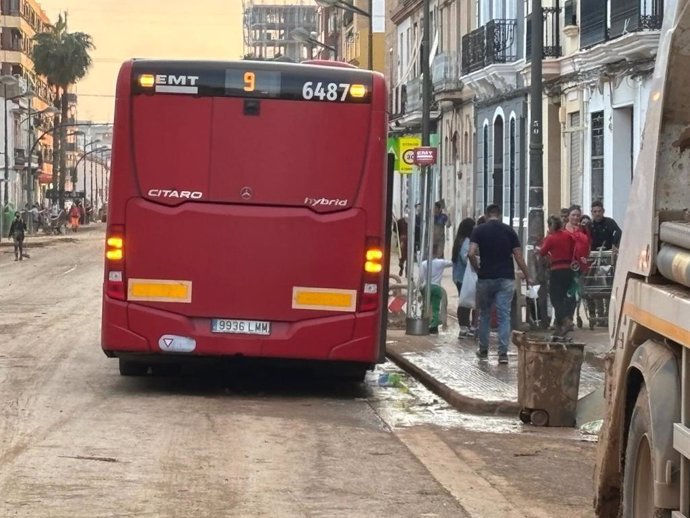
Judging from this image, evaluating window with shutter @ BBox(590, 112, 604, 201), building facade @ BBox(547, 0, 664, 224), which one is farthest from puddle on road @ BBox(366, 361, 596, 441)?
window with shutter @ BBox(590, 112, 604, 201)

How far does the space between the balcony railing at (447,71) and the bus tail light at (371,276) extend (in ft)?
97.8

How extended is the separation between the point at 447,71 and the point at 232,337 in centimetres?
3120

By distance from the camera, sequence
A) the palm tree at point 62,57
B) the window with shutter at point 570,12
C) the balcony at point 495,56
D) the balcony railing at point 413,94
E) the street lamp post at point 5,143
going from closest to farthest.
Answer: the window with shutter at point 570,12
the balcony at point 495,56
the balcony railing at point 413,94
the street lamp post at point 5,143
the palm tree at point 62,57

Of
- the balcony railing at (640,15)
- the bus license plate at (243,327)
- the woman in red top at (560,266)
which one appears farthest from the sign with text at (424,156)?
the bus license plate at (243,327)

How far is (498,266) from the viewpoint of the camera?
57.5 ft

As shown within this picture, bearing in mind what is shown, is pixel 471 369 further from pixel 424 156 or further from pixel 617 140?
Answer: pixel 617 140

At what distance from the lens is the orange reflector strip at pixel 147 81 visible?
13844 millimetres

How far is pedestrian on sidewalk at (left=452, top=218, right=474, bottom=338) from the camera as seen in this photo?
21.7 meters

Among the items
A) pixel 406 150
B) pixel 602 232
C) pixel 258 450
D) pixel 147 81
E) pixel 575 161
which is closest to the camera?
pixel 258 450

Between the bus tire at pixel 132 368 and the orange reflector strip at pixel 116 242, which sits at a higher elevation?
the orange reflector strip at pixel 116 242

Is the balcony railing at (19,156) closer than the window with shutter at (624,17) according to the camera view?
No

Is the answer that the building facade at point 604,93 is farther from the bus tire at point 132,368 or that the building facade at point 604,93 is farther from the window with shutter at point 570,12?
the bus tire at point 132,368

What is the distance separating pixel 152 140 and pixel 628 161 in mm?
15858

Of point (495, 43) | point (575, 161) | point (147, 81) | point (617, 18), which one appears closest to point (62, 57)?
point (495, 43)
